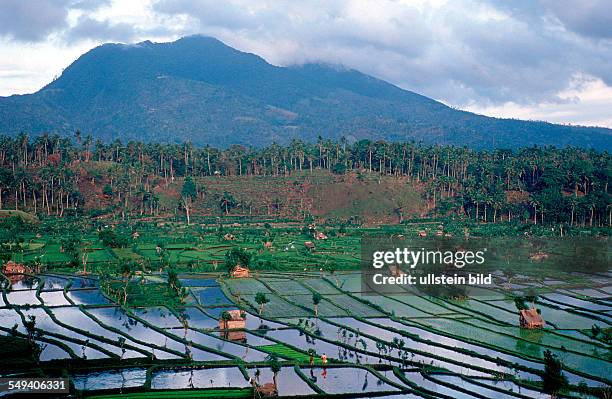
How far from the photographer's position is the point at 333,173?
382ft

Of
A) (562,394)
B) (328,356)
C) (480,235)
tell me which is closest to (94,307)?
(328,356)

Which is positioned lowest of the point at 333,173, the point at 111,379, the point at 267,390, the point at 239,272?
the point at 111,379

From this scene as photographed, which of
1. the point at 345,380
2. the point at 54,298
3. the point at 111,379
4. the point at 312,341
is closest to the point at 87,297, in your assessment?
the point at 54,298

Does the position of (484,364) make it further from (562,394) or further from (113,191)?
(113,191)

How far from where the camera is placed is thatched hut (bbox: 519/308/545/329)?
4519 centimetres

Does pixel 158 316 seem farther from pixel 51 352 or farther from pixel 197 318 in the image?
pixel 51 352

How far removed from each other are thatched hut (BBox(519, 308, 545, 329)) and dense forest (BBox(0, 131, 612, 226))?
5123 centimetres

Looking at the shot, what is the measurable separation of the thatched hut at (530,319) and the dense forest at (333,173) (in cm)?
5123

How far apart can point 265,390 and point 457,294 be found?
26.8 metres

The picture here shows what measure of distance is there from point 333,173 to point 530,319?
72.5m

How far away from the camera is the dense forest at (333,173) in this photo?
100500 mm

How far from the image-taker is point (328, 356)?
39250 millimetres

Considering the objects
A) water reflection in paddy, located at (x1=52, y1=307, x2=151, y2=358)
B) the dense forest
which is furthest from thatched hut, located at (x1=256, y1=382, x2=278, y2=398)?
the dense forest

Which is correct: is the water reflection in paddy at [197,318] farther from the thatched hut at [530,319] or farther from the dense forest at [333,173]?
the dense forest at [333,173]
